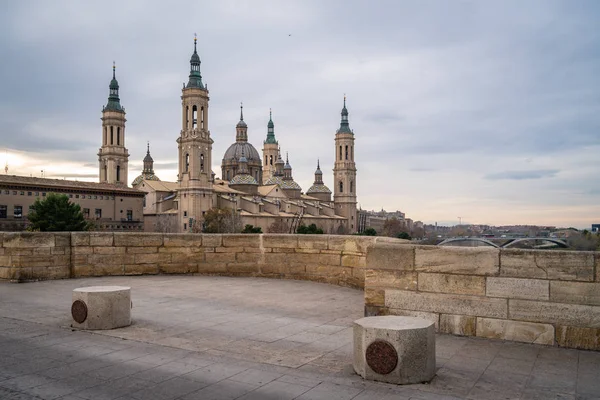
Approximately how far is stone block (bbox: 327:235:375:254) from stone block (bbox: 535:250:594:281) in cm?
412

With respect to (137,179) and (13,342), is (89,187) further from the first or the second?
(13,342)

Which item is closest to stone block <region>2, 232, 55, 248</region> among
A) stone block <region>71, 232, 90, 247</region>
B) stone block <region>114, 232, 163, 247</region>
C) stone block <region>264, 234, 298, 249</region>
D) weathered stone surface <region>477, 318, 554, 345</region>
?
stone block <region>71, 232, 90, 247</region>

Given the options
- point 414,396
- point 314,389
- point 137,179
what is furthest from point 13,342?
point 137,179

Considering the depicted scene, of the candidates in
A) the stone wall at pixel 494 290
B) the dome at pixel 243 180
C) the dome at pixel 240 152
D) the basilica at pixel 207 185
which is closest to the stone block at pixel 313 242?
the stone wall at pixel 494 290

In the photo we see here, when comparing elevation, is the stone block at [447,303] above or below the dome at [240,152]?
below

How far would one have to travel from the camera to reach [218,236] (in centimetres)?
1176

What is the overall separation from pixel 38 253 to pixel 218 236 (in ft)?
12.1

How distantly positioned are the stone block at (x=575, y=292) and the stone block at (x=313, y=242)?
5.30 meters

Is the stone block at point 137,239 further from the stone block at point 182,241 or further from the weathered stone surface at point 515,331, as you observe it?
the weathered stone surface at point 515,331

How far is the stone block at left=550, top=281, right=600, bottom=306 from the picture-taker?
19.0 ft

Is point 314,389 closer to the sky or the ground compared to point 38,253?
closer to the ground

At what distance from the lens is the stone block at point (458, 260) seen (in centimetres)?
628

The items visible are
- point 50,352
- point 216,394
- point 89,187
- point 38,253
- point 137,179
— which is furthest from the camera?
point 137,179

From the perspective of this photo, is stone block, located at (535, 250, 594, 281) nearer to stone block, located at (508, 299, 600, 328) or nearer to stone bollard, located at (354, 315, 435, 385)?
stone block, located at (508, 299, 600, 328)
